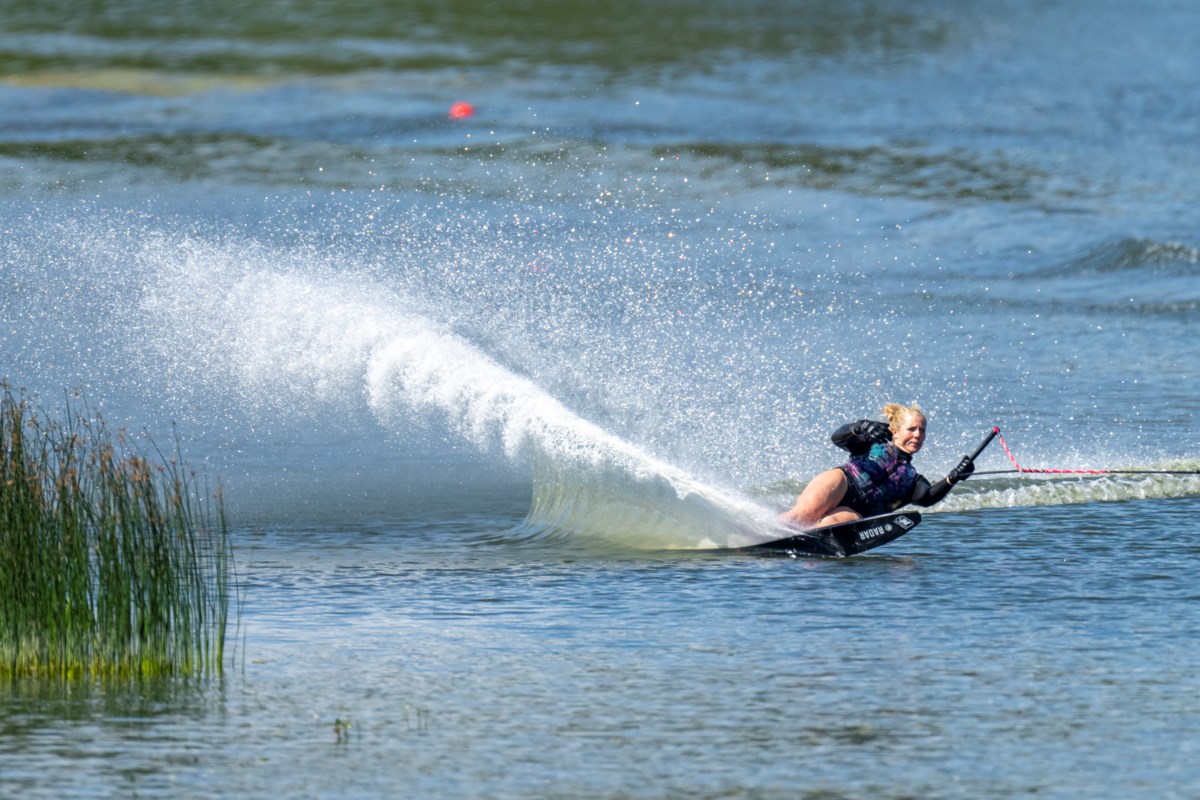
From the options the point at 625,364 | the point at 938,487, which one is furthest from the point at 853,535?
the point at 625,364

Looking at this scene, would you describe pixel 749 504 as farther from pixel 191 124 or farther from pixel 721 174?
pixel 191 124

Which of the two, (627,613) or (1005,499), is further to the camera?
(1005,499)

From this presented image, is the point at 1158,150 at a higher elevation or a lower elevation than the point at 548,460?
higher

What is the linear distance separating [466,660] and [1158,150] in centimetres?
5114

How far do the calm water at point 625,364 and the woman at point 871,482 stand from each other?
0.54 m

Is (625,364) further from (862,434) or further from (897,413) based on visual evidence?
(862,434)

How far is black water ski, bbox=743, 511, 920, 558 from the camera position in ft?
61.1

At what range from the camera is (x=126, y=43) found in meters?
69.6

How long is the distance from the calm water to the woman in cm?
54

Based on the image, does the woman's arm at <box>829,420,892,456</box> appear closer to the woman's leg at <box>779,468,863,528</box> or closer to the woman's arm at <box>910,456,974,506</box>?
the woman's leg at <box>779,468,863,528</box>

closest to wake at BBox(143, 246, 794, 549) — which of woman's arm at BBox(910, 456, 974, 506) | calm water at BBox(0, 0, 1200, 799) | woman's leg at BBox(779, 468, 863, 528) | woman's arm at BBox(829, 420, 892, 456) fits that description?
calm water at BBox(0, 0, 1200, 799)

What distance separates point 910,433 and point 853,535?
3.56 feet

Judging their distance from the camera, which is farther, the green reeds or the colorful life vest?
the colorful life vest

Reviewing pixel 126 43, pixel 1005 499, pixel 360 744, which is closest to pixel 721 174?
pixel 126 43
